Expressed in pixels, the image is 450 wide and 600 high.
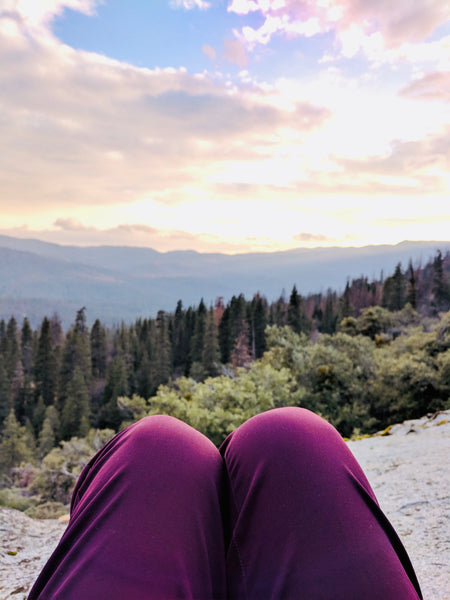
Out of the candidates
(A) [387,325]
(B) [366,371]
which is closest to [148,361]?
(A) [387,325]

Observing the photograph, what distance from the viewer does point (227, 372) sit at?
17.2 m

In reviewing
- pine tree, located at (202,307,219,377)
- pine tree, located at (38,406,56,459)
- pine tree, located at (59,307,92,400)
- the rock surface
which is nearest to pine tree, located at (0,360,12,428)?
pine tree, located at (59,307,92,400)

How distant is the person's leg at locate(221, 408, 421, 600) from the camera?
1106 mm

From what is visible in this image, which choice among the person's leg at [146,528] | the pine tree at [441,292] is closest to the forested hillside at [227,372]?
the pine tree at [441,292]

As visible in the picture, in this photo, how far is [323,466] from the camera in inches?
51.8

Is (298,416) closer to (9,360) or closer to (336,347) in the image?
(336,347)

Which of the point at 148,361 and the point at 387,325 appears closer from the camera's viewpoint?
the point at 387,325

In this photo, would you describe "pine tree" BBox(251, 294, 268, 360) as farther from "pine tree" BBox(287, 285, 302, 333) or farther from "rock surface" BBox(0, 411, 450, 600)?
"rock surface" BBox(0, 411, 450, 600)

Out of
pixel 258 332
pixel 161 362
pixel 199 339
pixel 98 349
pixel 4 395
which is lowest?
pixel 4 395

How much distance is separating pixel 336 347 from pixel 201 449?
15.5m

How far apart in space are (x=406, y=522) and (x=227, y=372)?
561 inches

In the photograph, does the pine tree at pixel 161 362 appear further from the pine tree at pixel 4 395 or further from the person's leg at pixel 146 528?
the person's leg at pixel 146 528

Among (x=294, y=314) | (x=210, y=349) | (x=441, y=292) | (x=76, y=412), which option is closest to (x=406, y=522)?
(x=76, y=412)

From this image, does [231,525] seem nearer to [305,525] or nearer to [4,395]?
[305,525]
